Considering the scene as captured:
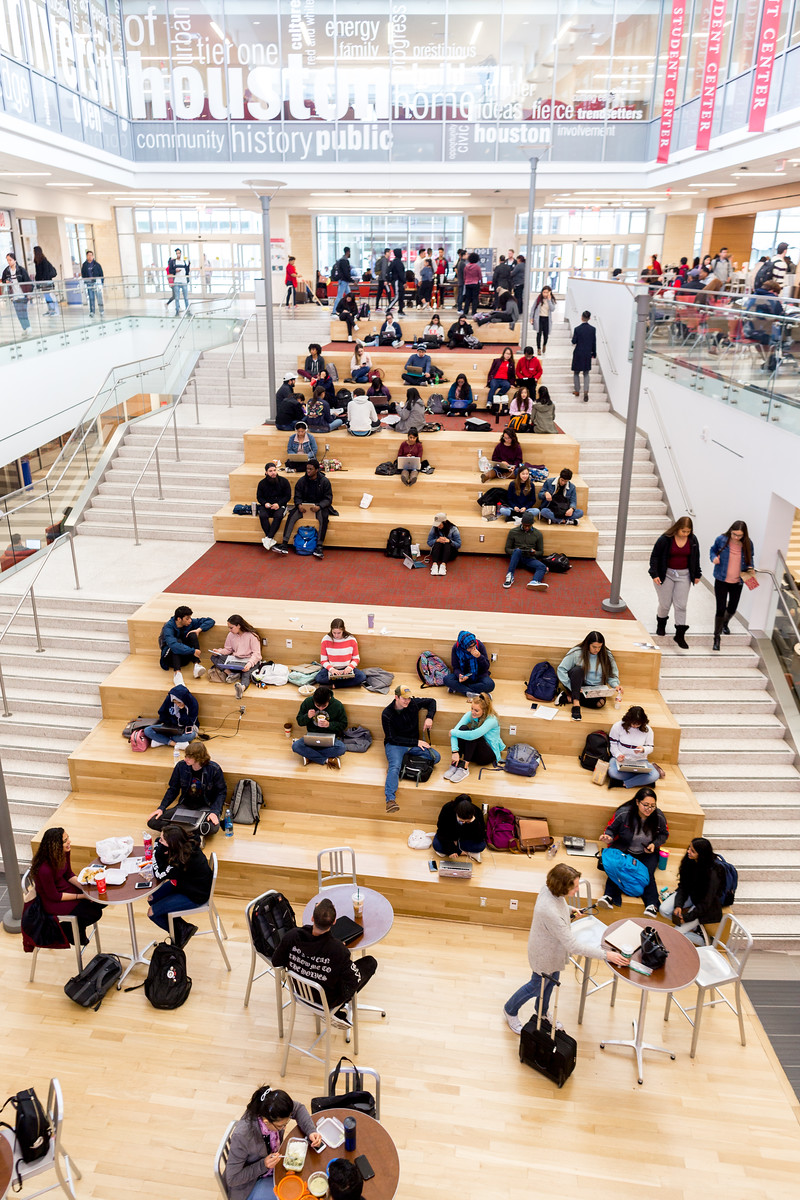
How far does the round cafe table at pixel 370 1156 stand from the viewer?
4.02 m

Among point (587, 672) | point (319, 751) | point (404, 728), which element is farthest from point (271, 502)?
point (587, 672)

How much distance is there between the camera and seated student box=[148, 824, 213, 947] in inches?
245

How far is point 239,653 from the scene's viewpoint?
29.4 feet

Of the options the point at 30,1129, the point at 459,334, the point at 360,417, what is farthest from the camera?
the point at 459,334

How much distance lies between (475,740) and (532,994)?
103 inches

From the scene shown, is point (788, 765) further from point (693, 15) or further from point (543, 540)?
point (693, 15)

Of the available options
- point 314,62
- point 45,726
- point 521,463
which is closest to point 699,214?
point 314,62

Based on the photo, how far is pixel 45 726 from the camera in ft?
28.9

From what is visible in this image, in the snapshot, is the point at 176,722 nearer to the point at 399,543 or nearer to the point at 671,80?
the point at 399,543

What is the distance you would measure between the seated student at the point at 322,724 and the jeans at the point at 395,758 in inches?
19.8

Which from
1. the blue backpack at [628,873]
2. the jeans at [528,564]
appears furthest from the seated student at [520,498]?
the blue backpack at [628,873]

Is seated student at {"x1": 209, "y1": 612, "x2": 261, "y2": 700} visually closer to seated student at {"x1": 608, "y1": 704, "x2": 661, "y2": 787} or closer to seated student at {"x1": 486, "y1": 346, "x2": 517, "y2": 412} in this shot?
seated student at {"x1": 608, "y1": 704, "x2": 661, "y2": 787}

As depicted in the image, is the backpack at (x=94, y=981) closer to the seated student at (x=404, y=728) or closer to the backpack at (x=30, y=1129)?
the backpack at (x=30, y=1129)

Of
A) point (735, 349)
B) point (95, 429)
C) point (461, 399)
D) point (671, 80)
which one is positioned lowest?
point (95, 429)
